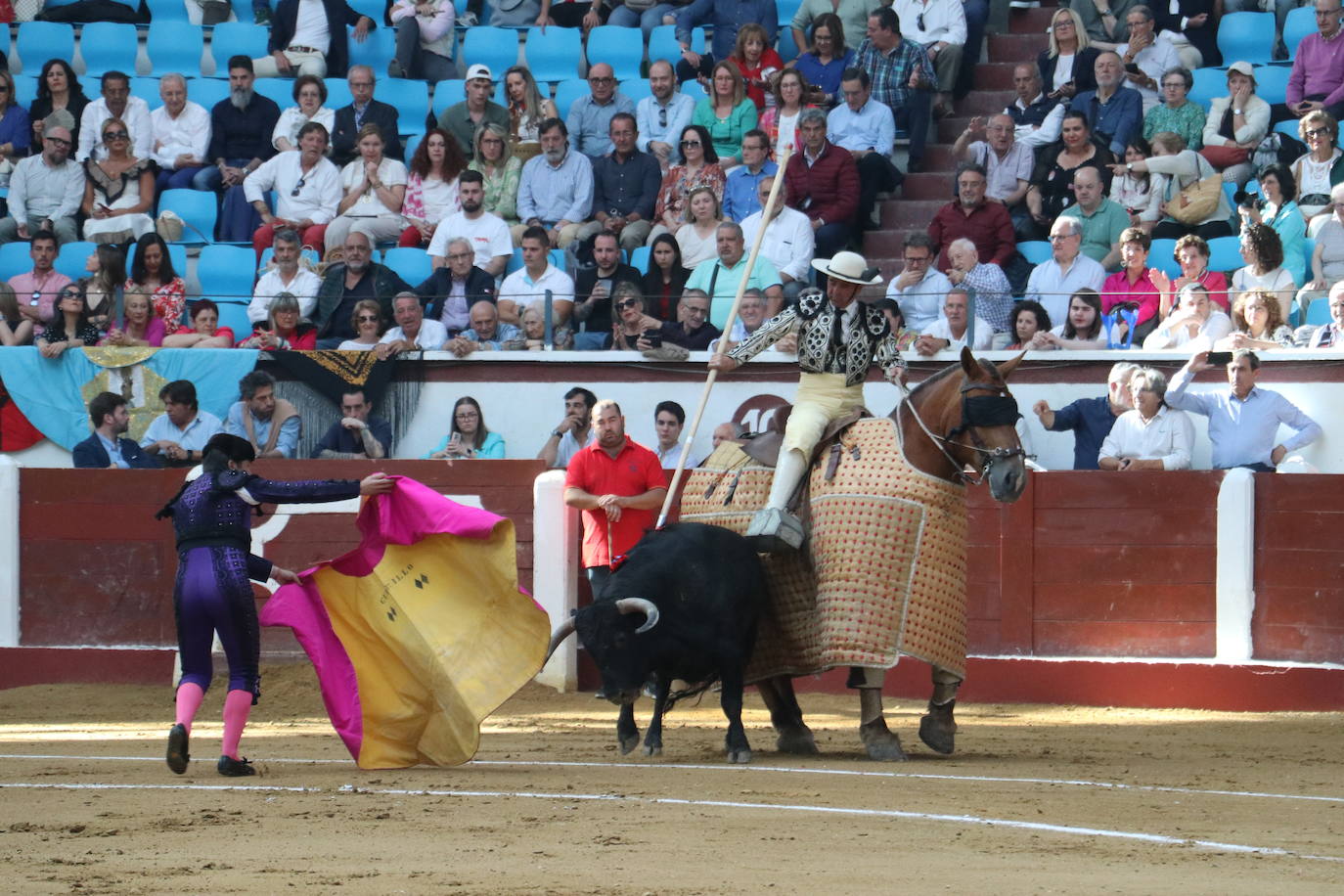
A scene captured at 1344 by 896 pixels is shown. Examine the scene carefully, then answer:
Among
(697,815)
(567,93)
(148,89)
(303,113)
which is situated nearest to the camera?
(697,815)

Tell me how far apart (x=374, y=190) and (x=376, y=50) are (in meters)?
2.28

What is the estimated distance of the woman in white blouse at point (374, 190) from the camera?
497 inches

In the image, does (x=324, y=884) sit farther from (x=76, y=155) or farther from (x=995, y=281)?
(x=76, y=155)

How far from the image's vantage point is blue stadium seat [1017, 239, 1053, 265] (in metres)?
11.3

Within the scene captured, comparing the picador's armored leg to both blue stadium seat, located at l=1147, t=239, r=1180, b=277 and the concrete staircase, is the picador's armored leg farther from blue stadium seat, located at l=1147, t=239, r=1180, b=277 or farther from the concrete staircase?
the concrete staircase

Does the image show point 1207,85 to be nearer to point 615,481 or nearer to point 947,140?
point 947,140

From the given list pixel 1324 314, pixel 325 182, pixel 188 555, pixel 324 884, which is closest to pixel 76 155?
pixel 325 182

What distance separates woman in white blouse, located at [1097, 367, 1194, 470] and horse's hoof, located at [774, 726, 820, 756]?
291cm

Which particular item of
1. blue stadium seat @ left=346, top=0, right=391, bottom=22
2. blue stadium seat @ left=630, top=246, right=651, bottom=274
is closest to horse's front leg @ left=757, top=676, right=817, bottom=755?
blue stadium seat @ left=630, top=246, right=651, bottom=274

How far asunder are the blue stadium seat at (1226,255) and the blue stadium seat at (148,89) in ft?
25.2

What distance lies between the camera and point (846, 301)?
759 cm

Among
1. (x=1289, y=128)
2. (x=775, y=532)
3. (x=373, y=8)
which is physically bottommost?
(x=775, y=532)

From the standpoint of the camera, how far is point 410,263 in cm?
1235

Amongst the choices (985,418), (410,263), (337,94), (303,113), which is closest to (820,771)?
(985,418)
